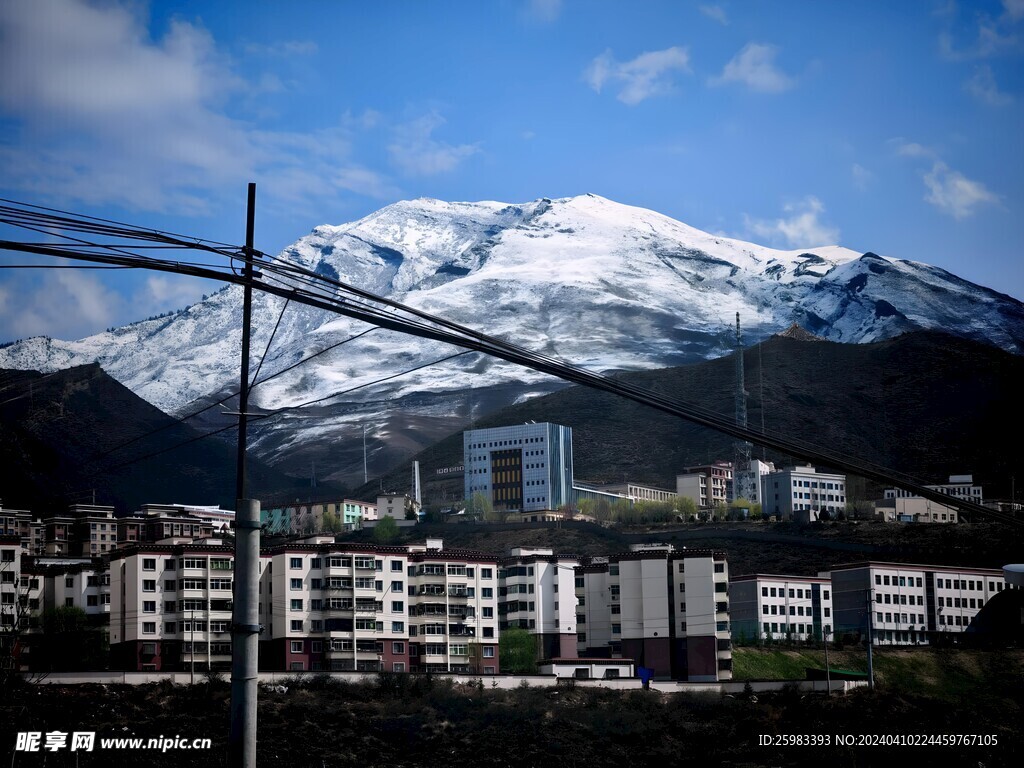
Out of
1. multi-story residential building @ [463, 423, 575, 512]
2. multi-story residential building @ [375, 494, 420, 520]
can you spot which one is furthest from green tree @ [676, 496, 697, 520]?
multi-story residential building @ [375, 494, 420, 520]

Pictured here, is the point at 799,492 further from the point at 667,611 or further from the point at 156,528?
the point at 667,611

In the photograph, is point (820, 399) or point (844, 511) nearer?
point (844, 511)

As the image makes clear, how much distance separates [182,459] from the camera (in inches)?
6250

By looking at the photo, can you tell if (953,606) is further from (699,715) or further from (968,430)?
(968,430)

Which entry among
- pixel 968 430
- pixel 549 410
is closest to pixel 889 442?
pixel 968 430

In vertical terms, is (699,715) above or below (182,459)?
below

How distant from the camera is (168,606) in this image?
5456 cm

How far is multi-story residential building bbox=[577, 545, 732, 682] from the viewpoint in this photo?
5981cm

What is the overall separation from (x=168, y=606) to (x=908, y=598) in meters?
42.3

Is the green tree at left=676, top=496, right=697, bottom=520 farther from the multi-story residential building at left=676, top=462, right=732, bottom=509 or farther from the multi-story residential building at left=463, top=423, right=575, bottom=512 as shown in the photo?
the multi-story residential building at left=463, top=423, right=575, bottom=512

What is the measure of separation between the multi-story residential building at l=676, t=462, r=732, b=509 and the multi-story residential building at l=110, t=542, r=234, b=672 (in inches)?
2993

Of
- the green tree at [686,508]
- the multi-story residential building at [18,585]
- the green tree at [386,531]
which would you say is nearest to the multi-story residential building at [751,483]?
the green tree at [686,508]

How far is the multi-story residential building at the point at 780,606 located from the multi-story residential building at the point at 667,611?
10279mm

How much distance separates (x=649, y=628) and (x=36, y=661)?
88.2 feet
